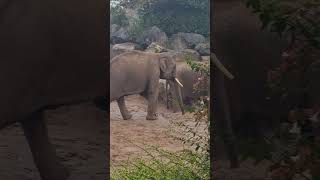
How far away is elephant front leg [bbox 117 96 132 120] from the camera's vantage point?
458cm

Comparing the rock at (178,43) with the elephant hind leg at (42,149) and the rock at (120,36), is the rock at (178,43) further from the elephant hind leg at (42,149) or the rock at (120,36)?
the elephant hind leg at (42,149)

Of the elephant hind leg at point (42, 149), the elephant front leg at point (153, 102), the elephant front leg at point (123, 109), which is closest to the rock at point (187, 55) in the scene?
the elephant front leg at point (153, 102)

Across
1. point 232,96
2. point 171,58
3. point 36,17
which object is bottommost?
point 232,96

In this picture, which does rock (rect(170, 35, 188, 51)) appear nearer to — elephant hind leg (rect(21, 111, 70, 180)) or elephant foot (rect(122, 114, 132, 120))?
elephant foot (rect(122, 114, 132, 120))

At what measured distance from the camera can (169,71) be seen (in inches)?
182

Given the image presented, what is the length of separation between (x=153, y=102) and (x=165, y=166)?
0.58 metres

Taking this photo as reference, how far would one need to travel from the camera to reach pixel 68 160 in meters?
4.54

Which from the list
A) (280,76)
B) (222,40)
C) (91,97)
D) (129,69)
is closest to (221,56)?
(222,40)

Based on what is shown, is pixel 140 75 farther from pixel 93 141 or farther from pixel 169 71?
pixel 93 141

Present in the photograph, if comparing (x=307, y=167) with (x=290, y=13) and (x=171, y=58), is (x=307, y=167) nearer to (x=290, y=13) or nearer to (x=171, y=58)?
(x=290, y=13)

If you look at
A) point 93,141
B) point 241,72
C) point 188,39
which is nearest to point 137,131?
point 93,141

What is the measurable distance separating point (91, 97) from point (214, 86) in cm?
100

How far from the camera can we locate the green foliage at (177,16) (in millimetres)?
4574

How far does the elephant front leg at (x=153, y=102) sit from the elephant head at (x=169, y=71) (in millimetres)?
122
